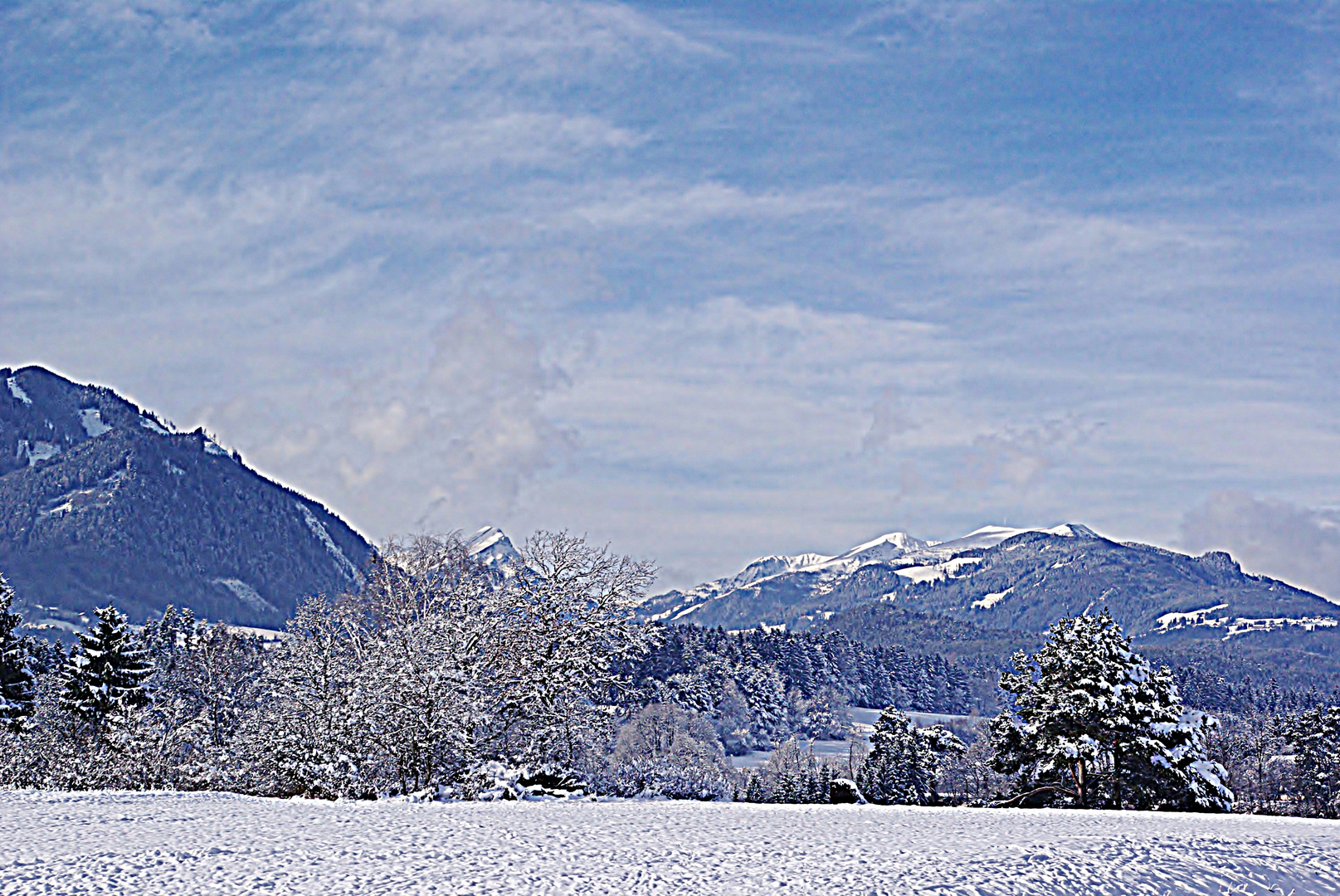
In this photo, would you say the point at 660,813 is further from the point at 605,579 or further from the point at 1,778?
the point at 1,778

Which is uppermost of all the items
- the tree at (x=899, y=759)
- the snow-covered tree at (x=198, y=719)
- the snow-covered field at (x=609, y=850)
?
the snow-covered tree at (x=198, y=719)

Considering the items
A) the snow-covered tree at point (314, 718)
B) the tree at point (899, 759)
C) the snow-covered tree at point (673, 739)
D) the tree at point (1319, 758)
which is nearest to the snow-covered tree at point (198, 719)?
the snow-covered tree at point (314, 718)

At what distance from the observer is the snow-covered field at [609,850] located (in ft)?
40.1

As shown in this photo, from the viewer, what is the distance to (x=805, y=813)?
19.0 metres

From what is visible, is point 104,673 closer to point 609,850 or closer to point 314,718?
point 314,718

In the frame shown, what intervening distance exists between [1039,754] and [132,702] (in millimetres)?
32583

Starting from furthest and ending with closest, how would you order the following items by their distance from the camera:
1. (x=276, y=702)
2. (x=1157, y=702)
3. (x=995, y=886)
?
(x=1157, y=702) < (x=276, y=702) < (x=995, y=886)

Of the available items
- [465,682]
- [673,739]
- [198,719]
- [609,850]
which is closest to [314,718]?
[465,682]

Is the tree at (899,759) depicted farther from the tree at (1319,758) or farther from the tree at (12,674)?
the tree at (12,674)

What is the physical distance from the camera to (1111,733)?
38.6 m

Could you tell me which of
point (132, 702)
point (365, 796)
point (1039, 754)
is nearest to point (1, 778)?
point (132, 702)

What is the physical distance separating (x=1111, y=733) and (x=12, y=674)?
38.8 meters

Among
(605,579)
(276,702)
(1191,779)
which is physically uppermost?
(605,579)

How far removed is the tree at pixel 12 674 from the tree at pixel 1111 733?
1370 inches
